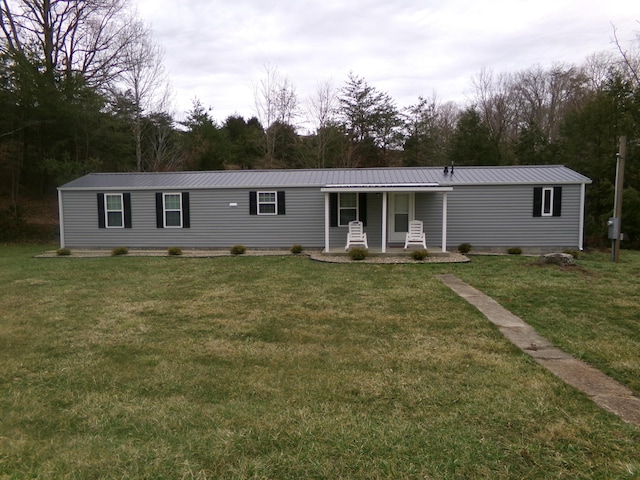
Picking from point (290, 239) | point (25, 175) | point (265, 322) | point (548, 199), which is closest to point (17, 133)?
point (25, 175)

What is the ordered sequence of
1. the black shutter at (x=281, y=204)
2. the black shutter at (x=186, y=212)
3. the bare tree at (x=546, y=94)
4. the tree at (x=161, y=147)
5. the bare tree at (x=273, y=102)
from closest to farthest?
1. the black shutter at (x=281, y=204)
2. the black shutter at (x=186, y=212)
3. the tree at (x=161, y=147)
4. the bare tree at (x=546, y=94)
5. the bare tree at (x=273, y=102)

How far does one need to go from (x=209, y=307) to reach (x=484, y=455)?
4.62 m

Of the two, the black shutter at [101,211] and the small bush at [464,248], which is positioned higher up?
the black shutter at [101,211]

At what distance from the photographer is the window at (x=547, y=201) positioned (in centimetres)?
1259

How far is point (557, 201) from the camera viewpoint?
496 inches

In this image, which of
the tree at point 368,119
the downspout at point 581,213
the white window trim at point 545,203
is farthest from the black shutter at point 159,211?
the tree at point 368,119

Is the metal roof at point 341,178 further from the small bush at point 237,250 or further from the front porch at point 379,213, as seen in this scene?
the small bush at point 237,250

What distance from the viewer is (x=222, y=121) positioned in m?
33.2

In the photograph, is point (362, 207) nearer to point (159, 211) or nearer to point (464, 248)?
point (464, 248)

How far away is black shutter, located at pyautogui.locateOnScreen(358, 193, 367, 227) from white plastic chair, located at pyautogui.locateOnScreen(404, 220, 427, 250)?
1519mm

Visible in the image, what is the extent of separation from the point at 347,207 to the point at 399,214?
1.69m

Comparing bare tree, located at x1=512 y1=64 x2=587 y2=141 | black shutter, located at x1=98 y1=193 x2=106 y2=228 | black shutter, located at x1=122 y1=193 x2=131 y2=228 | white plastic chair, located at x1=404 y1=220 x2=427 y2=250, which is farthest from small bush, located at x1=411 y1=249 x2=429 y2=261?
bare tree, located at x1=512 y1=64 x2=587 y2=141

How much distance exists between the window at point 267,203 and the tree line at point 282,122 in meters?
10.1

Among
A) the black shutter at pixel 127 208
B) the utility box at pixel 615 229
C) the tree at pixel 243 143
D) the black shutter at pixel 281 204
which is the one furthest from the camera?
the tree at pixel 243 143
